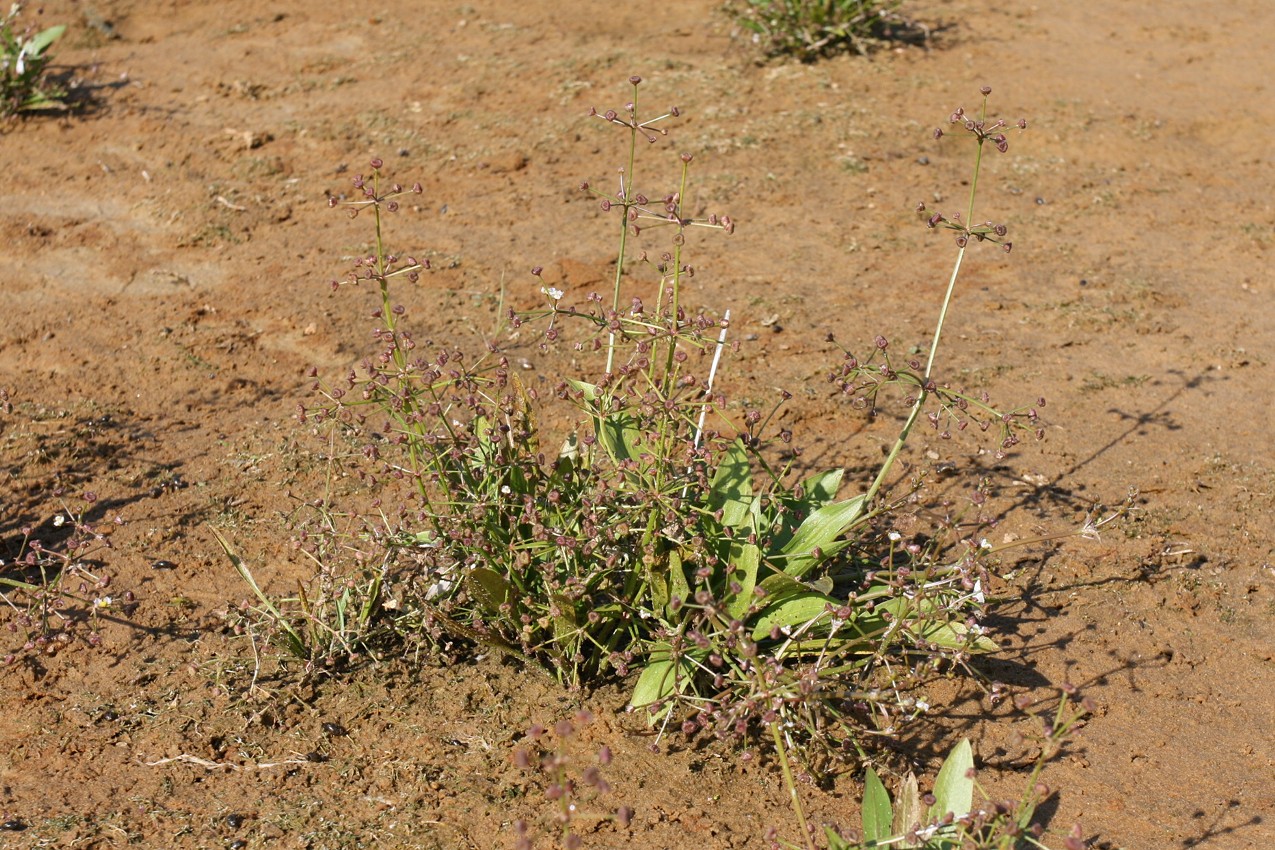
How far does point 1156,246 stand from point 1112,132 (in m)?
1.11

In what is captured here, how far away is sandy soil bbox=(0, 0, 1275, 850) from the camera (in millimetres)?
2727

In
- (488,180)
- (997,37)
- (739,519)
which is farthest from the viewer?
(997,37)

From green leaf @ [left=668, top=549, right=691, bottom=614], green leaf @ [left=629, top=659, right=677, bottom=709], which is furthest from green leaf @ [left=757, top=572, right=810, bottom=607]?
green leaf @ [left=629, top=659, right=677, bottom=709]

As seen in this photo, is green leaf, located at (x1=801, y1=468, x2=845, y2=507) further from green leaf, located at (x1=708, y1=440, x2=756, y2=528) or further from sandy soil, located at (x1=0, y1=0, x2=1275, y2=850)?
sandy soil, located at (x1=0, y1=0, x2=1275, y2=850)

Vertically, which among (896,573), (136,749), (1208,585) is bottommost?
(1208,585)

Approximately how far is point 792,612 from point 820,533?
0.24 meters

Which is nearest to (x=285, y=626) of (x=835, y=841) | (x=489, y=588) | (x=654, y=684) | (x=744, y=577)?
(x=489, y=588)

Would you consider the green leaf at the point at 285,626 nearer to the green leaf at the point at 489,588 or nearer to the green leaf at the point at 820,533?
the green leaf at the point at 489,588

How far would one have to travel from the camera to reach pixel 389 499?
3541mm

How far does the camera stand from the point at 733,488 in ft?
9.65

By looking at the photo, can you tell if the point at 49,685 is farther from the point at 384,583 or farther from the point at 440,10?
the point at 440,10

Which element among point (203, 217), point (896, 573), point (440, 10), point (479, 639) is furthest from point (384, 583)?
point (440, 10)

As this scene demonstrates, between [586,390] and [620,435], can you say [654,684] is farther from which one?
[586,390]

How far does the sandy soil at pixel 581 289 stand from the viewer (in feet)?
8.95
